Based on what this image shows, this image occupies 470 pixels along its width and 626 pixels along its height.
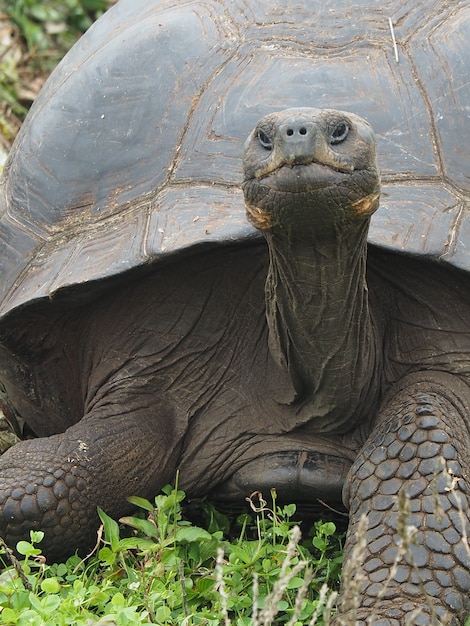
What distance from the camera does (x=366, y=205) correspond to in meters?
2.84

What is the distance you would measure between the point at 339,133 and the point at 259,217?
0.27 m

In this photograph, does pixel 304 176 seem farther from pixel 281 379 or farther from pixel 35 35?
pixel 35 35

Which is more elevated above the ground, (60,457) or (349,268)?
(349,268)

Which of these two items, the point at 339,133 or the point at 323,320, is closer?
the point at 339,133

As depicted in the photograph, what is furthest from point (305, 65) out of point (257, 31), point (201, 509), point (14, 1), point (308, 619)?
point (14, 1)

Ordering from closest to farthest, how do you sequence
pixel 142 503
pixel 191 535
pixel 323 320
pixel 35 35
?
pixel 323 320, pixel 191 535, pixel 142 503, pixel 35 35

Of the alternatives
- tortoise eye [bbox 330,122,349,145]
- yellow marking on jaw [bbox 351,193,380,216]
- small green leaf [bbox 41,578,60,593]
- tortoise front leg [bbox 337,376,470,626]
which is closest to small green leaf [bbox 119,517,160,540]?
small green leaf [bbox 41,578,60,593]

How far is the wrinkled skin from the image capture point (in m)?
2.88

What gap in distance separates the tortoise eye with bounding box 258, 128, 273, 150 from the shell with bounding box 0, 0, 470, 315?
54 centimetres

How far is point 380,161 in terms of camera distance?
3.47 m

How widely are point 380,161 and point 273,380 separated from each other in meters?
0.75

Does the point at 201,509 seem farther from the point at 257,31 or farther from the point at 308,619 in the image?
the point at 257,31

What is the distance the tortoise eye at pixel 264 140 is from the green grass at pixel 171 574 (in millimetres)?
936

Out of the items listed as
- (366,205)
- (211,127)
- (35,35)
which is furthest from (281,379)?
(35,35)
